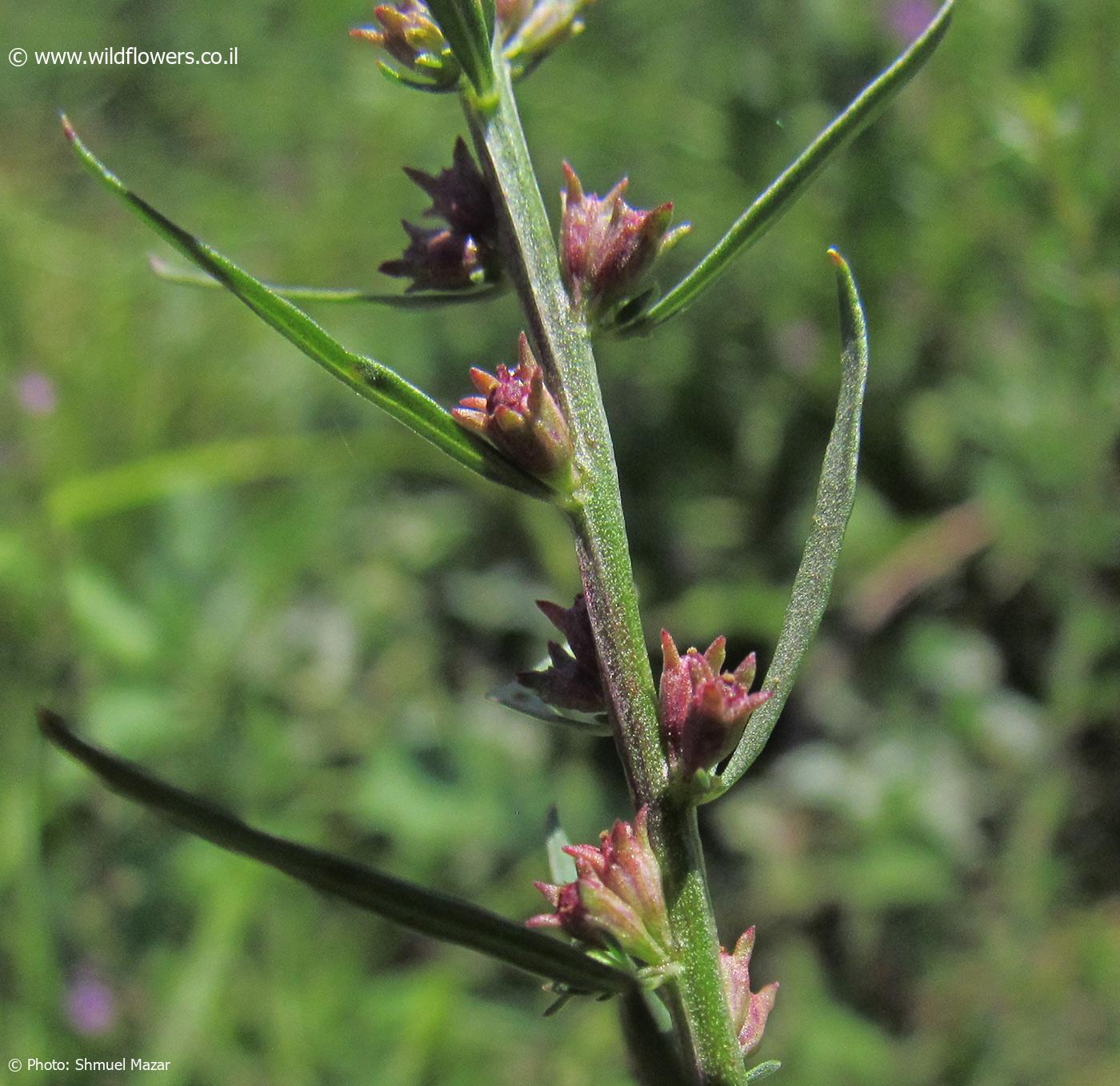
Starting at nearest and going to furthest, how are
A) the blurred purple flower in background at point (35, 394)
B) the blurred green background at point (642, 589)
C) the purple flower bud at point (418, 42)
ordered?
the purple flower bud at point (418, 42) → the blurred green background at point (642, 589) → the blurred purple flower in background at point (35, 394)

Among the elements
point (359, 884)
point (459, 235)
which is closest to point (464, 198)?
point (459, 235)

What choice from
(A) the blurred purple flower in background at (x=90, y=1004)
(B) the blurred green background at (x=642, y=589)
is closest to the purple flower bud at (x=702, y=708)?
(B) the blurred green background at (x=642, y=589)

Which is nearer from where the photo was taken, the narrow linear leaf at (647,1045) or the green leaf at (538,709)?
the narrow linear leaf at (647,1045)

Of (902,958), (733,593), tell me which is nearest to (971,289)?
(733,593)

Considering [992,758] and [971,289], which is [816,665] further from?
[971,289]

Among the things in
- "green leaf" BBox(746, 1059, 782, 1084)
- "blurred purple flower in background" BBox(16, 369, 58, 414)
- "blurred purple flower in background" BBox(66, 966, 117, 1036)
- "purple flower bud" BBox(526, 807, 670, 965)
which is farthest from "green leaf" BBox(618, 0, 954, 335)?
"blurred purple flower in background" BBox(16, 369, 58, 414)

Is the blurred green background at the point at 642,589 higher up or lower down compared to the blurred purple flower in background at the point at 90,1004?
higher up

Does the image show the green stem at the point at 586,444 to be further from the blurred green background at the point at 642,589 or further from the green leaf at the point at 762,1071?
the blurred green background at the point at 642,589
